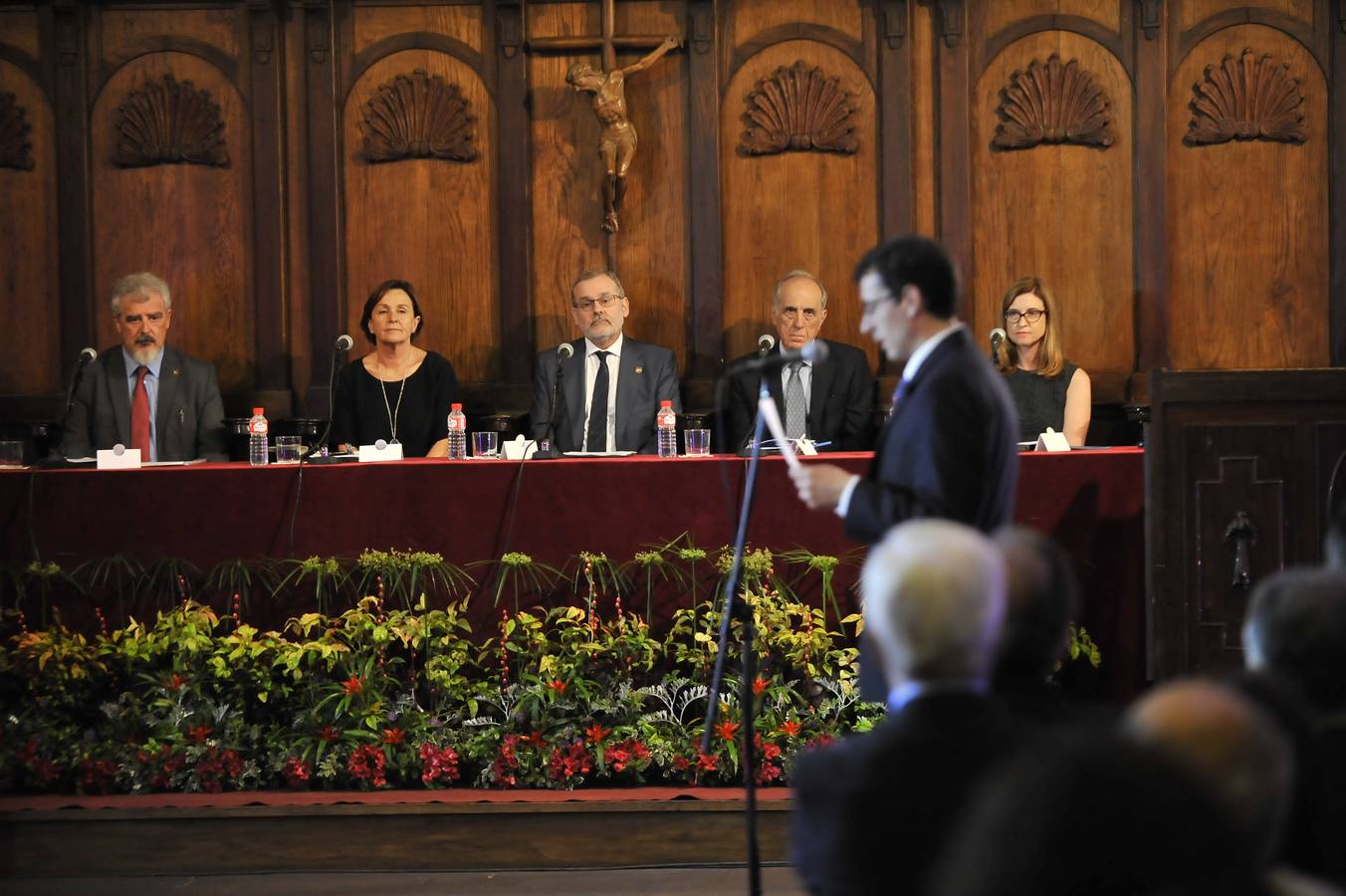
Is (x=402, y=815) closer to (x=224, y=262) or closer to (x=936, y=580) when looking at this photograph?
(x=936, y=580)

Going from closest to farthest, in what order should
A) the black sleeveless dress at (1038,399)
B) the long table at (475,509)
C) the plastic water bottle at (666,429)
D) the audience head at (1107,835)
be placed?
the audience head at (1107,835), the long table at (475,509), the plastic water bottle at (666,429), the black sleeveless dress at (1038,399)

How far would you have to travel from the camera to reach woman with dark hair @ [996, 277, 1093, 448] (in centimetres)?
577

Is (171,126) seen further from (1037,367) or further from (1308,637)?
(1308,637)

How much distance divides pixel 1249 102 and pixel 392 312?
3918 millimetres

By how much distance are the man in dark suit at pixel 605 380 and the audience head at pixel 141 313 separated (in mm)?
1530

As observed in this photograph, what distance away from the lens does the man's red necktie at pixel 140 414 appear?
5852 mm

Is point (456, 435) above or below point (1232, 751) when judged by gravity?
above

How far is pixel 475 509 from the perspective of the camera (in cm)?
469

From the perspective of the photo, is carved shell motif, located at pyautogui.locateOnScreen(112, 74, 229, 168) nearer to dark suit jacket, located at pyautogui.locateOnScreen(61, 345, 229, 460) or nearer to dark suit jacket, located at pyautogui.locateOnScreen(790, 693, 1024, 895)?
dark suit jacket, located at pyautogui.locateOnScreen(61, 345, 229, 460)

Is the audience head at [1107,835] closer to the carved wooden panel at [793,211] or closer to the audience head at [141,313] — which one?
the audience head at [141,313]

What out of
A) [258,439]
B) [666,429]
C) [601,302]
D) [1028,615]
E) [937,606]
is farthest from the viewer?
[601,302]

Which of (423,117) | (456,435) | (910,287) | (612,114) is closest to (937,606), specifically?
(910,287)

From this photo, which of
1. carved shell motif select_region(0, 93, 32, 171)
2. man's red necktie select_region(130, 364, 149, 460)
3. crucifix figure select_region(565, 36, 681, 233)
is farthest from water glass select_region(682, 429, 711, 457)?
carved shell motif select_region(0, 93, 32, 171)

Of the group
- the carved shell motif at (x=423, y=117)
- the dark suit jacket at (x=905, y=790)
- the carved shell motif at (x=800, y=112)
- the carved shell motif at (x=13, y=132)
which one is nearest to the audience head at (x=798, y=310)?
the carved shell motif at (x=800, y=112)
